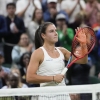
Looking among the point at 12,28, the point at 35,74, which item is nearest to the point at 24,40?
the point at 12,28

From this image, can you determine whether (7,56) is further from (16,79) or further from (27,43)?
(16,79)

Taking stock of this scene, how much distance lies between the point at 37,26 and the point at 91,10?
1559mm

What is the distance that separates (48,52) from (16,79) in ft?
8.90

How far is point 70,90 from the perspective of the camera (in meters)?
5.70

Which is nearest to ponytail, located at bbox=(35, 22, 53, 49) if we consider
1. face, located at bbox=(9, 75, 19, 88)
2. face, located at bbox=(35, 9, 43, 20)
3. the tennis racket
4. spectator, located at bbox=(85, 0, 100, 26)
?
the tennis racket

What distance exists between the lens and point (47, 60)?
636 cm

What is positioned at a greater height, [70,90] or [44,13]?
[44,13]

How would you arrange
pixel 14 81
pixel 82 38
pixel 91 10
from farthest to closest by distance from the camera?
pixel 91 10 < pixel 14 81 < pixel 82 38

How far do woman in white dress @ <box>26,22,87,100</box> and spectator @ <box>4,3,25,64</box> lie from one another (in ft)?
15.3

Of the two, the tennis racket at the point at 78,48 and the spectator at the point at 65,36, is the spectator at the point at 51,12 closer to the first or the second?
the spectator at the point at 65,36

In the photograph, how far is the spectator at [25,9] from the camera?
11.9m

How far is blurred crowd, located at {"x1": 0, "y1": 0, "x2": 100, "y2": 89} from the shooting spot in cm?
1059

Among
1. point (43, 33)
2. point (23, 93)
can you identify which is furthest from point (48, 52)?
point (23, 93)

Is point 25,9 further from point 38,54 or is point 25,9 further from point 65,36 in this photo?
point 38,54
